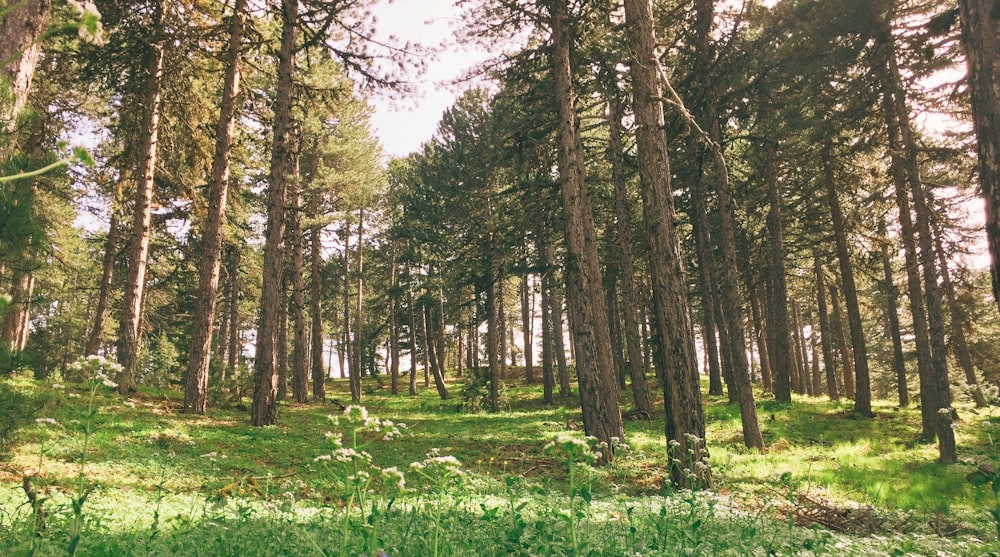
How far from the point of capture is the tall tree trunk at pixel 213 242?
13.1 metres

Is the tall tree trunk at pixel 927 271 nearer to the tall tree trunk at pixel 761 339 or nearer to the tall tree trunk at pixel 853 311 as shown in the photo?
the tall tree trunk at pixel 853 311

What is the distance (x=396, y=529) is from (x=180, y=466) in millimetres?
5904

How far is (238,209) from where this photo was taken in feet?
72.8

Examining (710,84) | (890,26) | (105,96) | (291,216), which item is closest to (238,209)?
(291,216)

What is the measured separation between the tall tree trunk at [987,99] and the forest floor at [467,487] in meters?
1.89

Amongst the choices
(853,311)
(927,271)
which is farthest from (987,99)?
(853,311)

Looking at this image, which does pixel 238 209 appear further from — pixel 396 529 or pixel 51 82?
pixel 396 529

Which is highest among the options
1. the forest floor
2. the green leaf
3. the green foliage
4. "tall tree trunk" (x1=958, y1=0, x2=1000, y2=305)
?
"tall tree trunk" (x1=958, y1=0, x2=1000, y2=305)

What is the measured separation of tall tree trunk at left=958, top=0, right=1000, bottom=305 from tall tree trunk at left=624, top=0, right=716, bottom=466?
378cm

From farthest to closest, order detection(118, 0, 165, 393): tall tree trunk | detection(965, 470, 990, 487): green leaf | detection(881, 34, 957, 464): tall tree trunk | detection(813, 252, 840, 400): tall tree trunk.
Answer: detection(813, 252, 840, 400): tall tree trunk < detection(118, 0, 165, 393): tall tree trunk < detection(881, 34, 957, 464): tall tree trunk < detection(965, 470, 990, 487): green leaf

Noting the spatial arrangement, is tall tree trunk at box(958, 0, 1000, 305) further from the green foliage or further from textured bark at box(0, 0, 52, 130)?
the green foliage

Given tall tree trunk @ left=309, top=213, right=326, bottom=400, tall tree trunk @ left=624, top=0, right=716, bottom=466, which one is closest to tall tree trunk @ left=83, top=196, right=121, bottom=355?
tall tree trunk @ left=309, top=213, right=326, bottom=400

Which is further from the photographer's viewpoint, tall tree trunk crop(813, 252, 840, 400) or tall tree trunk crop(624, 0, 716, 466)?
tall tree trunk crop(813, 252, 840, 400)

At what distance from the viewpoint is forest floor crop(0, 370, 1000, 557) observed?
3250 mm
